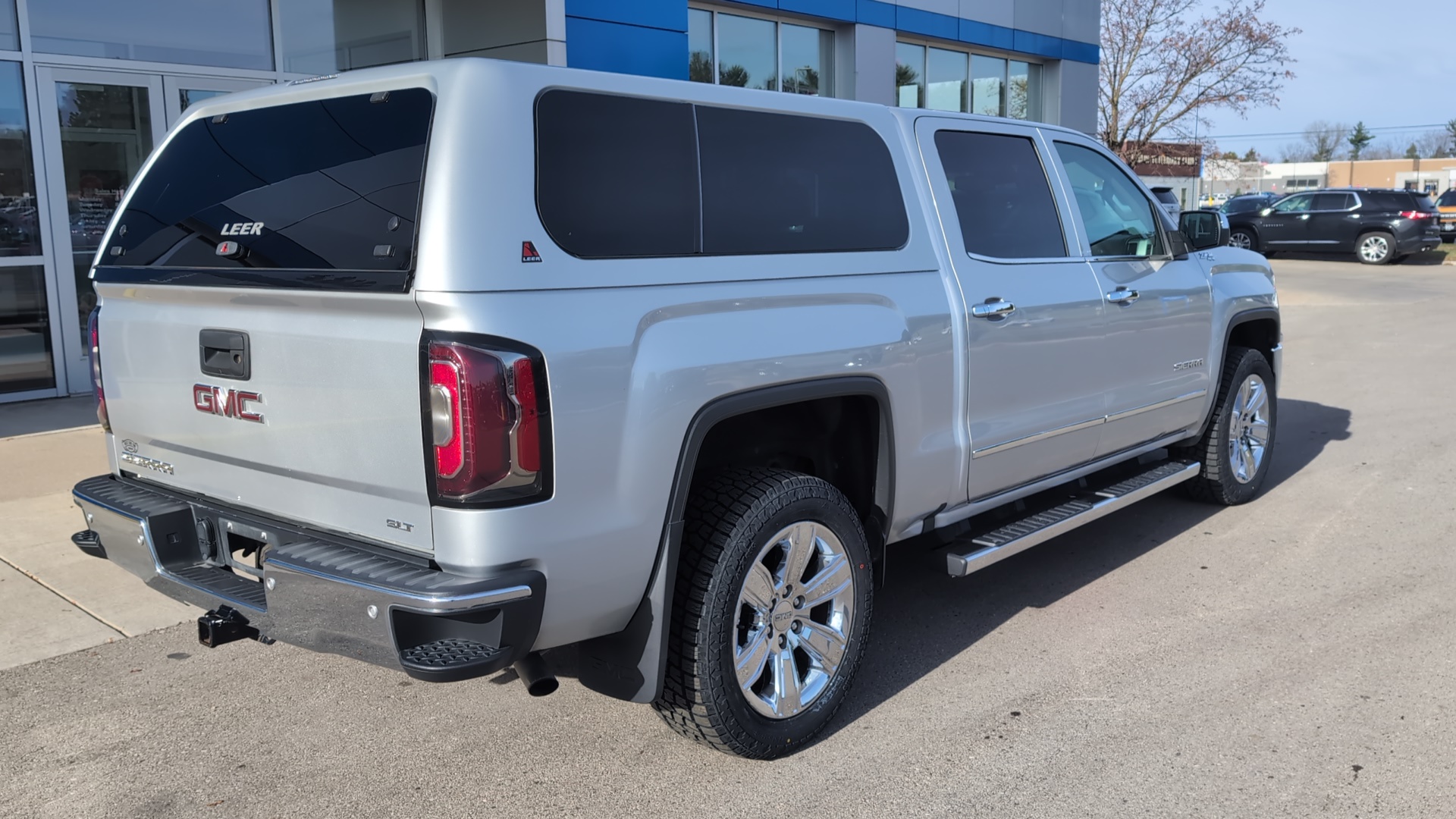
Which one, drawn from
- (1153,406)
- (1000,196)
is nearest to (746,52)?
(1153,406)

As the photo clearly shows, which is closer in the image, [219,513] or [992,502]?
[219,513]

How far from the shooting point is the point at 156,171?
3.77 meters

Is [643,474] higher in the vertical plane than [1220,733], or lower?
higher

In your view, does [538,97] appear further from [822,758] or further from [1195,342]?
[1195,342]

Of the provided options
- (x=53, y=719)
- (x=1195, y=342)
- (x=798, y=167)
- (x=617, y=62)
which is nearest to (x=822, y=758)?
(x=798, y=167)

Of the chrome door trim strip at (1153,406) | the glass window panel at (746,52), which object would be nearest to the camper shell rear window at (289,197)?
the chrome door trim strip at (1153,406)

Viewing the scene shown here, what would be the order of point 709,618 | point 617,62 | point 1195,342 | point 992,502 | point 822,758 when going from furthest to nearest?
point 617,62, point 1195,342, point 992,502, point 822,758, point 709,618

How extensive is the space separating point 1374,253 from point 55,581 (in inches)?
1052

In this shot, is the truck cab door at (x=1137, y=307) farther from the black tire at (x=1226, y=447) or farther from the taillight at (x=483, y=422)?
the taillight at (x=483, y=422)

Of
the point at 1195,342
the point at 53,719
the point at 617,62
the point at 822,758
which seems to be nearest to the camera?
the point at 822,758

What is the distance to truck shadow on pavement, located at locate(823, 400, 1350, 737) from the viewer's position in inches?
168

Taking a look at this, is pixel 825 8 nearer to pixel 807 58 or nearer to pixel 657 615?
pixel 807 58

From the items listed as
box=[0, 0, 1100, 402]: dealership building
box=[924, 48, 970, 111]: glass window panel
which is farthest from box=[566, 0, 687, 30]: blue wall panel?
box=[924, 48, 970, 111]: glass window panel

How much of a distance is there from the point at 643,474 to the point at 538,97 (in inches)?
40.4
